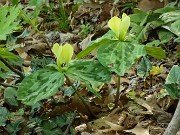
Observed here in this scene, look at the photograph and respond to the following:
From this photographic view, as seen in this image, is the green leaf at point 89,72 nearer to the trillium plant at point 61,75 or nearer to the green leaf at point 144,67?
the trillium plant at point 61,75

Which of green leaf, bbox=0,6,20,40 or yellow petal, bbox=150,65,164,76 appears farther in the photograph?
yellow petal, bbox=150,65,164,76

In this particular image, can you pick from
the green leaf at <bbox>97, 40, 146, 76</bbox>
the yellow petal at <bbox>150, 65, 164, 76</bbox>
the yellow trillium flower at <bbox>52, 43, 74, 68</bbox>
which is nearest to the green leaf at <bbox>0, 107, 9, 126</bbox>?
the yellow trillium flower at <bbox>52, 43, 74, 68</bbox>

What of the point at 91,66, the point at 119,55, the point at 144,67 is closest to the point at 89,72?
the point at 91,66

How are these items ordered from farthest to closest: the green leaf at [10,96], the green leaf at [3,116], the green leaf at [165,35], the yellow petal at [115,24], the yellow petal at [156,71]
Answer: the green leaf at [165,35] < the yellow petal at [156,71] < the green leaf at [10,96] < the green leaf at [3,116] < the yellow petal at [115,24]

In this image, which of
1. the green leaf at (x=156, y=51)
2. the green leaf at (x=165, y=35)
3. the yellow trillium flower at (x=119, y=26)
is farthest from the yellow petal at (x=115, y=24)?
the green leaf at (x=165, y=35)

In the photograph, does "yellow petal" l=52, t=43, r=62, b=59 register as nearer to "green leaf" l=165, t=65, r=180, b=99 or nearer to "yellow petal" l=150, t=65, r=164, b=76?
"green leaf" l=165, t=65, r=180, b=99

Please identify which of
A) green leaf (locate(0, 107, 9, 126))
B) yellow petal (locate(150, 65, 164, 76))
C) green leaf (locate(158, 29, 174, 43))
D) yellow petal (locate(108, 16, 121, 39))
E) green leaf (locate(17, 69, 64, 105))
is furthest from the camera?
green leaf (locate(158, 29, 174, 43))

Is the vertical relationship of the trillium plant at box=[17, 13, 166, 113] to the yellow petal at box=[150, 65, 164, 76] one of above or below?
above
